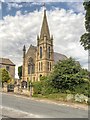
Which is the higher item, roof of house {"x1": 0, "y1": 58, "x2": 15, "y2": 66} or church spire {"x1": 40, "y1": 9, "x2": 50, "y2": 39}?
church spire {"x1": 40, "y1": 9, "x2": 50, "y2": 39}

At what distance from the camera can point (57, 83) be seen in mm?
31766

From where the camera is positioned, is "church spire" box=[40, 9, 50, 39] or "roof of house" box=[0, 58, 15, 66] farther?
"roof of house" box=[0, 58, 15, 66]

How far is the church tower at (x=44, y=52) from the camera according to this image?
3019 inches

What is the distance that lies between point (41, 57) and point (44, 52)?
1.97 meters

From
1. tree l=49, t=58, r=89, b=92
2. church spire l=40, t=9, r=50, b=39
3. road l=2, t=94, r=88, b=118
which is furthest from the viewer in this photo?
church spire l=40, t=9, r=50, b=39

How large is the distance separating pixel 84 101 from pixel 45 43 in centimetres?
5105

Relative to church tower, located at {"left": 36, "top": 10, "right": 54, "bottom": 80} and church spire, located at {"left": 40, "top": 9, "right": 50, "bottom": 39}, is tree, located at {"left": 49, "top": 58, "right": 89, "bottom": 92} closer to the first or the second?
church tower, located at {"left": 36, "top": 10, "right": 54, "bottom": 80}

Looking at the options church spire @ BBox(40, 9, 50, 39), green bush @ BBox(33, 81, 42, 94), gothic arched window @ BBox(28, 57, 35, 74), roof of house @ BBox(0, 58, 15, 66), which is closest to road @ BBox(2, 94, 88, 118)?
green bush @ BBox(33, 81, 42, 94)

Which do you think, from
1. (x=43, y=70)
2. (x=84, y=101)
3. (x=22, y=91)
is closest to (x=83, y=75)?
(x=84, y=101)

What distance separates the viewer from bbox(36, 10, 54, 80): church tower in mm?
76688

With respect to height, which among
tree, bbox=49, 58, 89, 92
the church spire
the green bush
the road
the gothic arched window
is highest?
the church spire

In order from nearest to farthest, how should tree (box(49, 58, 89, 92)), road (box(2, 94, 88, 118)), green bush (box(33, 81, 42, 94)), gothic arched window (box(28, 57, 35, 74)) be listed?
road (box(2, 94, 88, 118)), tree (box(49, 58, 89, 92)), green bush (box(33, 81, 42, 94)), gothic arched window (box(28, 57, 35, 74))

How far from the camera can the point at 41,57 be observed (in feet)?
257

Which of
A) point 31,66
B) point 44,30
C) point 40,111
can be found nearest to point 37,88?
point 40,111
